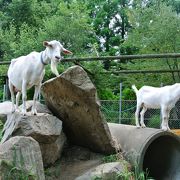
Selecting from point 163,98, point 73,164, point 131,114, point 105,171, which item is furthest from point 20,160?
point 131,114

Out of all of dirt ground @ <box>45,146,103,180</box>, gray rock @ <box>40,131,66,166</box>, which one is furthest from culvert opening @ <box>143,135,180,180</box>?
gray rock @ <box>40,131,66,166</box>

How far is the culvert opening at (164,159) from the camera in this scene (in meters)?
6.65

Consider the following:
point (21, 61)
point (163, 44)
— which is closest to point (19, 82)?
point (21, 61)

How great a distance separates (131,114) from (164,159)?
367 cm

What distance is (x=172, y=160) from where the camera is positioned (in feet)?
22.4

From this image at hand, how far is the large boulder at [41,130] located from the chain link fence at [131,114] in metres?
4.37

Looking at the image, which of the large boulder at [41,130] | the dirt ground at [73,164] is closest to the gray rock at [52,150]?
the large boulder at [41,130]

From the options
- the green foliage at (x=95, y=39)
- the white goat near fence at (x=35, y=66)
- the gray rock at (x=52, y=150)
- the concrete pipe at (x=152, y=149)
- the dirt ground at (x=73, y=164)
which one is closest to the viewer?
the white goat near fence at (x=35, y=66)

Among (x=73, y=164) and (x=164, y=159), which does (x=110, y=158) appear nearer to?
(x=73, y=164)

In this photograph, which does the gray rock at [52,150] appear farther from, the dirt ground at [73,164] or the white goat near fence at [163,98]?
the white goat near fence at [163,98]

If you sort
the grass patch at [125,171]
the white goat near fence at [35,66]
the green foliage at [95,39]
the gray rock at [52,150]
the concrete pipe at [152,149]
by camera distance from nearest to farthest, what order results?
1. the white goat near fence at [35,66]
2. the grass patch at [125,171]
3. the gray rock at [52,150]
4. the concrete pipe at [152,149]
5. the green foliage at [95,39]

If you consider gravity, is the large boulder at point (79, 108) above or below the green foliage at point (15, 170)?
above

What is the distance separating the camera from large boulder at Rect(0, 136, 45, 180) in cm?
428

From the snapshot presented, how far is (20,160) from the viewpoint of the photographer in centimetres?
442
